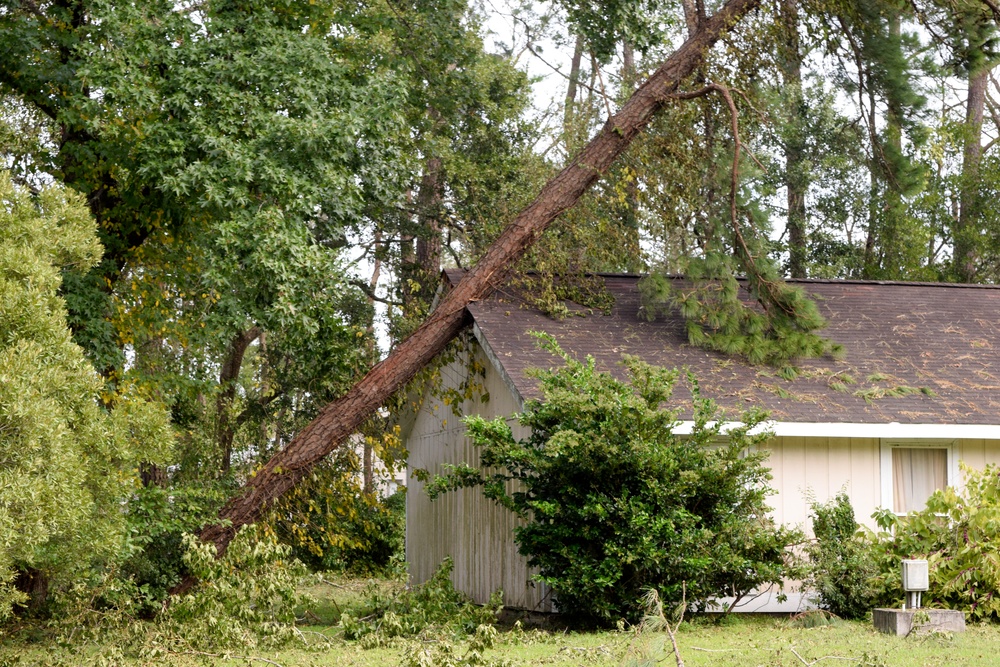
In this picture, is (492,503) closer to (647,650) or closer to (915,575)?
(915,575)

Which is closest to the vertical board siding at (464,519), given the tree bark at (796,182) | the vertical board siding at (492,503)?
the vertical board siding at (492,503)

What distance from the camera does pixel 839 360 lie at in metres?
15.0

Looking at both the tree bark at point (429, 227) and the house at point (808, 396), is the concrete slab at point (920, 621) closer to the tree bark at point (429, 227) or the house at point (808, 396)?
the house at point (808, 396)

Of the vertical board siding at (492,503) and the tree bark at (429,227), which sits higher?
the tree bark at (429,227)

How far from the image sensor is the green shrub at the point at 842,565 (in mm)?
12242

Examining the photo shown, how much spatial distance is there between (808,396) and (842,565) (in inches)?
92.8

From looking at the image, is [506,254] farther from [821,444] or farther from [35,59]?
[35,59]

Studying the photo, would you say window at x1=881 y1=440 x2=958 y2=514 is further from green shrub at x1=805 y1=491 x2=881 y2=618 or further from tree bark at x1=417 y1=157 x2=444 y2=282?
tree bark at x1=417 y1=157 x2=444 y2=282

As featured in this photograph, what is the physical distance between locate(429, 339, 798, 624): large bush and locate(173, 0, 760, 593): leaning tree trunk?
8.69 feet

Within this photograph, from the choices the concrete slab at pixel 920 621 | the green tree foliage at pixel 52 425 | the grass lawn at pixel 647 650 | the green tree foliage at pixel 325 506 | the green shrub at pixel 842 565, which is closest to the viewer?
the green tree foliage at pixel 52 425

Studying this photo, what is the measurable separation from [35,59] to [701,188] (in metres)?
9.61

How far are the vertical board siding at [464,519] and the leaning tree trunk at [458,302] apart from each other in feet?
3.23

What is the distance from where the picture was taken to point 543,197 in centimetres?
1558

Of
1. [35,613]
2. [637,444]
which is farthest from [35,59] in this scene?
[637,444]
